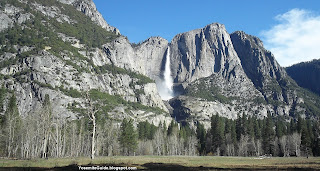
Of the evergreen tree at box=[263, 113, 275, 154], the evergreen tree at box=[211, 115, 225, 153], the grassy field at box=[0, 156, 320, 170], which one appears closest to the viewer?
the grassy field at box=[0, 156, 320, 170]

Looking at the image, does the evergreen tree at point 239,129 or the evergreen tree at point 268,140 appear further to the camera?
the evergreen tree at point 239,129

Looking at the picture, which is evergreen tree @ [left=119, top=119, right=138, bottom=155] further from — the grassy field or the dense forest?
the grassy field

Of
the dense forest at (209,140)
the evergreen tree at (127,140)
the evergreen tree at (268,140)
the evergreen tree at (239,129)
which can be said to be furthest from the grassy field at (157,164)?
the evergreen tree at (239,129)

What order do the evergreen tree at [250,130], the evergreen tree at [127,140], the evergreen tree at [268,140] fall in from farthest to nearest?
the evergreen tree at [250,130] < the evergreen tree at [268,140] < the evergreen tree at [127,140]

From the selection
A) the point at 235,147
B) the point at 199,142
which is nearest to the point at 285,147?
the point at 235,147

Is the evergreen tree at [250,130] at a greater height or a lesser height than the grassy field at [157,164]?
greater

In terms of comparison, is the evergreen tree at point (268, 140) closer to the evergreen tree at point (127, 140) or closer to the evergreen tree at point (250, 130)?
the evergreen tree at point (250, 130)

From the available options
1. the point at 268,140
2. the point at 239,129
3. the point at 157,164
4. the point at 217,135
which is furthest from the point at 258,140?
the point at 157,164

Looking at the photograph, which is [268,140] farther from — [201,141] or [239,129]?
[201,141]

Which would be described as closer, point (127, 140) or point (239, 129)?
point (127, 140)

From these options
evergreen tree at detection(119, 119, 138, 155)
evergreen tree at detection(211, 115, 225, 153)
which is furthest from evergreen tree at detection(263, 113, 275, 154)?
evergreen tree at detection(119, 119, 138, 155)

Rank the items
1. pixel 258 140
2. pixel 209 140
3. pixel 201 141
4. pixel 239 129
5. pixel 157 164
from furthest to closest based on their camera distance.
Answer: pixel 201 141, pixel 209 140, pixel 239 129, pixel 258 140, pixel 157 164

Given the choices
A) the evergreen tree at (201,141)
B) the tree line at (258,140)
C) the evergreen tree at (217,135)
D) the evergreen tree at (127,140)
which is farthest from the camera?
the evergreen tree at (201,141)

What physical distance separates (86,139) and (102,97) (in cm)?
8632
